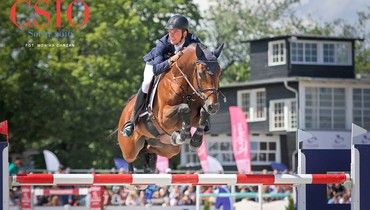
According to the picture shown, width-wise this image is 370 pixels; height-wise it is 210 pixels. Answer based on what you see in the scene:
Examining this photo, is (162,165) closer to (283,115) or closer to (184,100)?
(184,100)

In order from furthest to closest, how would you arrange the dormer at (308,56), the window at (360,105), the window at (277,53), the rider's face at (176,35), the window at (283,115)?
the window at (360,105) < the window at (277,53) < the dormer at (308,56) < the window at (283,115) < the rider's face at (176,35)

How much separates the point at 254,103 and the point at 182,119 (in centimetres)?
3136

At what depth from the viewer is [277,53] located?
38.7m

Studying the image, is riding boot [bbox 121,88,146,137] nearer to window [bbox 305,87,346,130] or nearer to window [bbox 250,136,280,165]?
window [bbox 305,87,346,130]

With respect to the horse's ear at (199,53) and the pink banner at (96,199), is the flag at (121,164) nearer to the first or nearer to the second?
the pink banner at (96,199)

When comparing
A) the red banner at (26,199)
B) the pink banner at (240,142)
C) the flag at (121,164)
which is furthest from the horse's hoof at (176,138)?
the pink banner at (240,142)

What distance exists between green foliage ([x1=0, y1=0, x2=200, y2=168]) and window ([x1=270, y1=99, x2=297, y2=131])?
19.1ft

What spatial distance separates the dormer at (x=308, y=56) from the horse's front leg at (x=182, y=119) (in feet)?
96.7

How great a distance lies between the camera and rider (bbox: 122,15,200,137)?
8305mm

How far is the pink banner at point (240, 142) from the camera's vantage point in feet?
70.1

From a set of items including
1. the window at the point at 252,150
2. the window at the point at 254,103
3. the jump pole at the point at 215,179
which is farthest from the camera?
the window at the point at 254,103

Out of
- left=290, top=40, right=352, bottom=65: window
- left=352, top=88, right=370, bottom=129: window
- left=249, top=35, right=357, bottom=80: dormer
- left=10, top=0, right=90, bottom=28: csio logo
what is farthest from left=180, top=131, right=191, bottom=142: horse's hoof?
left=352, top=88, right=370, bottom=129: window

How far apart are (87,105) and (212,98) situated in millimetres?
27312

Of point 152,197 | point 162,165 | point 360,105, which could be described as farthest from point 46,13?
point 152,197
